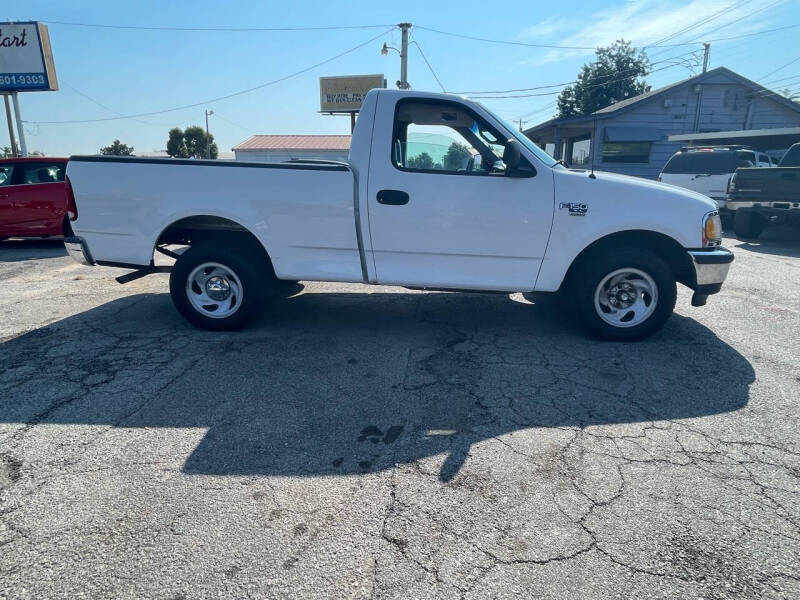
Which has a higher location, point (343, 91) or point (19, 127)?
point (343, 91)

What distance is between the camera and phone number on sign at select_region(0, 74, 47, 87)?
17.7m

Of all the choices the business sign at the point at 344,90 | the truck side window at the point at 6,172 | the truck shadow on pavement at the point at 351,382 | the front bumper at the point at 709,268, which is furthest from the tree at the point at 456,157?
the business sign at the point at 344,90

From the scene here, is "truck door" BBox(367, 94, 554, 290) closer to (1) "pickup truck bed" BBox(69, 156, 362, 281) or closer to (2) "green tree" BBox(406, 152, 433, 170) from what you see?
(2) "green tree" BBox(406, 152, 433, 170)

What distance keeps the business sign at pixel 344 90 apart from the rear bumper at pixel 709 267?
31597mm

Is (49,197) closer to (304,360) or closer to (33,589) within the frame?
(304,360)

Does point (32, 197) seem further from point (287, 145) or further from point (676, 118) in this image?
point (287, 145)

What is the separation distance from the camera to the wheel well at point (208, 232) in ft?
15.4

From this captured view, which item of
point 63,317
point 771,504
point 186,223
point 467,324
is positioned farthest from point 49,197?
point 771,504

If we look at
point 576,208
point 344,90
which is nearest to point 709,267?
point 576,208

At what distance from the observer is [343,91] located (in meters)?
33.9

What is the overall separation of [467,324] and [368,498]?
9.68 ft

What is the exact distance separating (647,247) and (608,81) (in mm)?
53938

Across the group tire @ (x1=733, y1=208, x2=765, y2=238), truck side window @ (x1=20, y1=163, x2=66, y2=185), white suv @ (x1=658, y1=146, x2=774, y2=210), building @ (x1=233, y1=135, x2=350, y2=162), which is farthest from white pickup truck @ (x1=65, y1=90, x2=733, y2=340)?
building @ (x1=233, y1=135, x2=350, y2=162)

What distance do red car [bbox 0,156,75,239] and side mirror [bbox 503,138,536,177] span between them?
29.8ft
